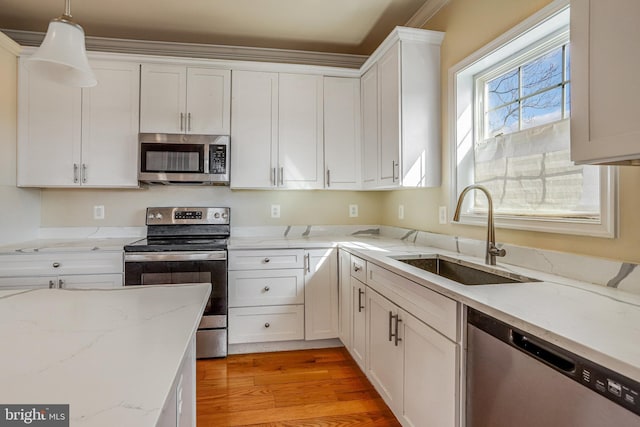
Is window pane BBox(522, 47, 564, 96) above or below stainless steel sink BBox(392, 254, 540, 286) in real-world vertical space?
above

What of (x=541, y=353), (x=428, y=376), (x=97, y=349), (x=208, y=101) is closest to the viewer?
(x=97, y=349)

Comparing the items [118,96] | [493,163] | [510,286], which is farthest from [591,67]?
[118,96]

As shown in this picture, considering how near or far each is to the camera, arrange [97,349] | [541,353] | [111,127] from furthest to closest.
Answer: [111,127], [541,353], [97,349]

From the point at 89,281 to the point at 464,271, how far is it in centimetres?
246

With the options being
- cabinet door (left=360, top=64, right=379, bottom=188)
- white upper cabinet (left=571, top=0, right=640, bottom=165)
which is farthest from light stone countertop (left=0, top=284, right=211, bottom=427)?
cabinet door (left=360, top=64, right=379, bottom=188)

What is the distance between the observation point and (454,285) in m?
1.30

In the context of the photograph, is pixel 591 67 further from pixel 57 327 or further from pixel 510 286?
pixel 57 327

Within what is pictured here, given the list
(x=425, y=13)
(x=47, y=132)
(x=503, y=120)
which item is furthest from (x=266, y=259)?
(x=425, y=13)

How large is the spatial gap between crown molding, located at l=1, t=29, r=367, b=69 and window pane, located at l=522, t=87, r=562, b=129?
195 centimetres

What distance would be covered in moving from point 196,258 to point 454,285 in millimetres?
1828

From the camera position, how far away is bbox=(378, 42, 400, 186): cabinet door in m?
2.34

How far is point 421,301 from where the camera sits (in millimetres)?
1466

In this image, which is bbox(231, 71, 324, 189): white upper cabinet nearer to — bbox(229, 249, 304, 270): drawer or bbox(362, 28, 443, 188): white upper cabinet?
bbox(229, 249, 304, 270): drawer

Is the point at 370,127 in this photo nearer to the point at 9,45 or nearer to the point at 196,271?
the point at 196,271
